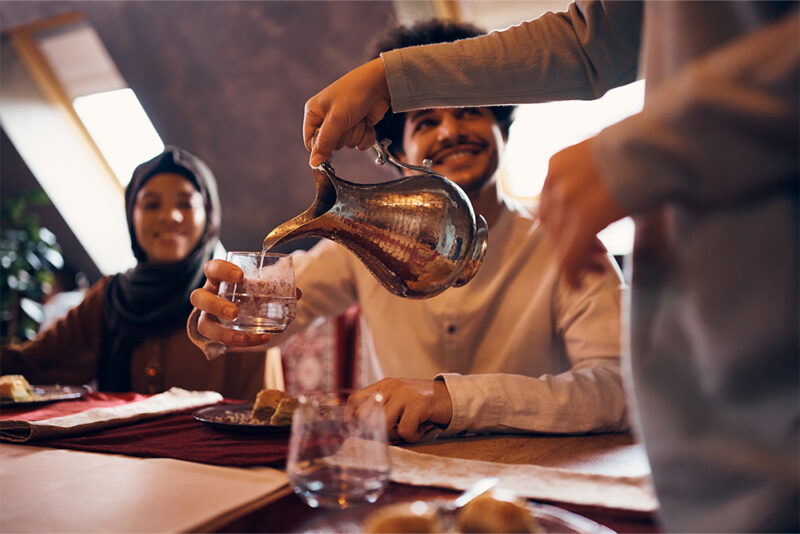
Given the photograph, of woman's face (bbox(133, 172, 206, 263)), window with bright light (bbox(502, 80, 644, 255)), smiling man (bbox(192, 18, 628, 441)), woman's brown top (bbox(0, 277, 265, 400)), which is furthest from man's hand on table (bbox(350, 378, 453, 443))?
window with bright light (bbox(502, 80, 644, 255))

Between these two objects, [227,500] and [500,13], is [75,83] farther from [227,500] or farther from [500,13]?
[227,500]

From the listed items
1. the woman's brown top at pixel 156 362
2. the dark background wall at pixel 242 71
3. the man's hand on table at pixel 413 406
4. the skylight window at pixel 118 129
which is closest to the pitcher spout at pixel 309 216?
the man's hand on table at pixel 413 406

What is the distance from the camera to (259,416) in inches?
38.8

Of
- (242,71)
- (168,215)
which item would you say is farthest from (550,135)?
(168,215)

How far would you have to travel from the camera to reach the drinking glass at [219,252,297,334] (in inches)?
33.0

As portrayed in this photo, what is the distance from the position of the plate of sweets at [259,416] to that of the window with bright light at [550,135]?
2.45 metres

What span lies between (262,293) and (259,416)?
0.25 m

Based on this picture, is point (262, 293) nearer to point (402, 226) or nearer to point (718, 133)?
point (402, 226)

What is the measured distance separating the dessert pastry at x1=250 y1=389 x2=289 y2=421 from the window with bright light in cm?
244

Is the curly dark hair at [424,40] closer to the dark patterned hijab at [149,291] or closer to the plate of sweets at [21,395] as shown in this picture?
the dark patterned hijab at [149,291]

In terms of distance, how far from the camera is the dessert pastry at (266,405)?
99 centimetres

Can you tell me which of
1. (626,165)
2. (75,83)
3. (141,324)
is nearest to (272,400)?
(626,165)

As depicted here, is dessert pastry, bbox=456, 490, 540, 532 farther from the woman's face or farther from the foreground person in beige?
the woman's face

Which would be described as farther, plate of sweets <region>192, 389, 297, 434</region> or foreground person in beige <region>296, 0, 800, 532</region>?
plate of sweets <region>192, 389, 297, 434</region>
